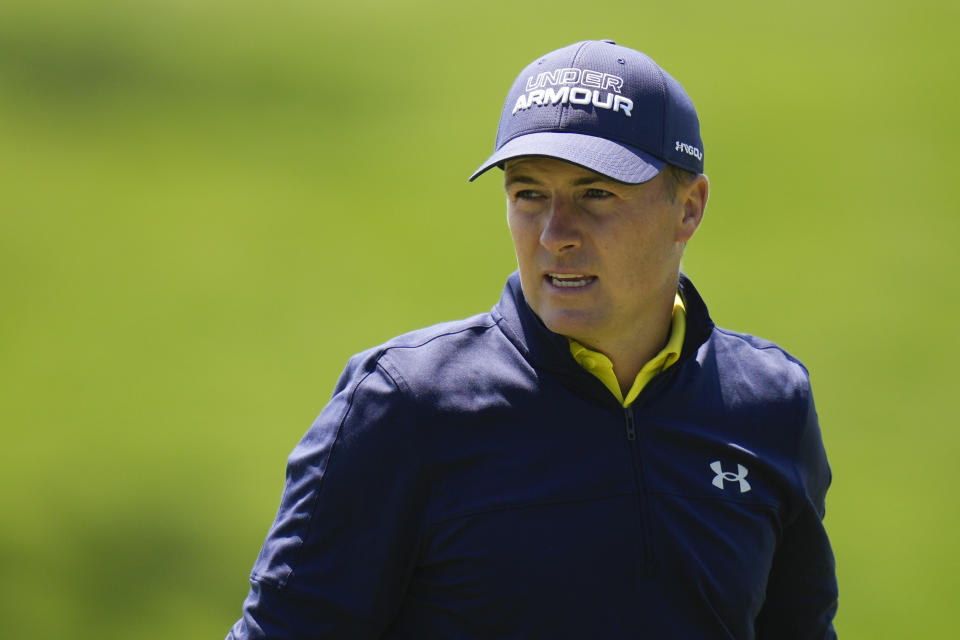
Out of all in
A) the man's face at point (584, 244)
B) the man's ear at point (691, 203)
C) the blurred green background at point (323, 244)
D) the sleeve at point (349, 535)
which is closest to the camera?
the sleeve at point (349, 535)

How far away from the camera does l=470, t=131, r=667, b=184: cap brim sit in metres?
1.16

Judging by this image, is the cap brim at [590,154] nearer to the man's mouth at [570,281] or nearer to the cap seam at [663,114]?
the cap seam at [663,114]

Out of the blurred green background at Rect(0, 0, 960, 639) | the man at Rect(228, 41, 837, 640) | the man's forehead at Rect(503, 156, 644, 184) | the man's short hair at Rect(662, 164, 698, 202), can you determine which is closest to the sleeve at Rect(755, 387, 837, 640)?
the man at Rect(228, 41, 837, 640)

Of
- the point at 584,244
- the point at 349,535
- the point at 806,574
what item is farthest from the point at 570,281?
the point at 806,574

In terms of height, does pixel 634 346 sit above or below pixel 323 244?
below

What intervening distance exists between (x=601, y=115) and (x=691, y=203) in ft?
0.69

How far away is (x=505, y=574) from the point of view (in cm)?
111

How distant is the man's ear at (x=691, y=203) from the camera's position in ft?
4.38

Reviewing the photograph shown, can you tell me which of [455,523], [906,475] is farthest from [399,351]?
[906,475]

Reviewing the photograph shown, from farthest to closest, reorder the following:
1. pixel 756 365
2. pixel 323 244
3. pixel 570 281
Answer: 1. pixel 323 244
2. pixel 756 365
3. pixel 570 281

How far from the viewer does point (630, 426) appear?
1196 mm

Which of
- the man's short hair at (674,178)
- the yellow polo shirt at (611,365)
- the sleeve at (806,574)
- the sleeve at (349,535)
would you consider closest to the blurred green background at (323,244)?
the sleeve at (806,574)

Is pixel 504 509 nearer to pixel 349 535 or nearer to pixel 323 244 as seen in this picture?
pixel 349 535

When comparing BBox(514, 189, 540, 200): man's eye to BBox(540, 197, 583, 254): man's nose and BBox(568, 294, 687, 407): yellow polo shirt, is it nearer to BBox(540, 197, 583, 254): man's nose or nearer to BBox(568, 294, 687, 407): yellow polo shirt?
BBox(540, 197, 583, 254): man's nose
